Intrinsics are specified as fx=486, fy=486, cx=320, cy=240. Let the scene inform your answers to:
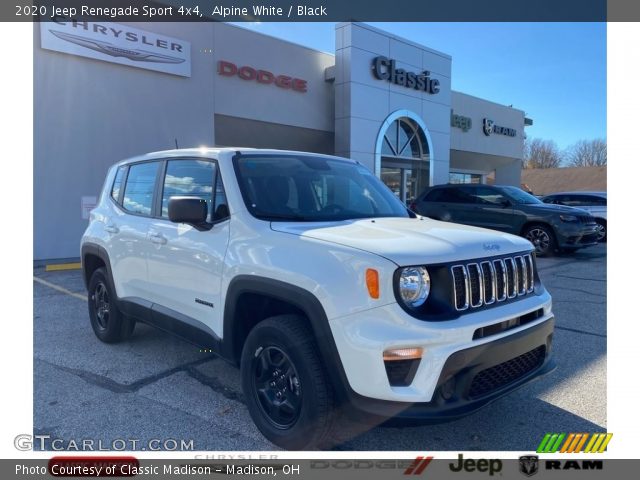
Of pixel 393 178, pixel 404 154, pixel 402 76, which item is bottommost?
pixel 393 178

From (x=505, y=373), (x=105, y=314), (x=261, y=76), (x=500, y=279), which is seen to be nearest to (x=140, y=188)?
(x=105, y=314)

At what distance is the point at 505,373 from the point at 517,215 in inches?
367

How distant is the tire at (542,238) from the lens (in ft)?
36.7

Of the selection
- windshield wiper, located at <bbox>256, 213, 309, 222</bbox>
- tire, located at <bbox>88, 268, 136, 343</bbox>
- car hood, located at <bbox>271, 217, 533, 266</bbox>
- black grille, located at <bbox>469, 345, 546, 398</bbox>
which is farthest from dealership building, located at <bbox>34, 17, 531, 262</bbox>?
black grille, located at <bbox>469, 345, 546, 398</bbox>

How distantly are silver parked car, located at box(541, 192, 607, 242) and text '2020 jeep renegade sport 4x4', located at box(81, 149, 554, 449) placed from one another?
13273 millimetres

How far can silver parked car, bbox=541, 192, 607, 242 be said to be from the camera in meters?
15.0

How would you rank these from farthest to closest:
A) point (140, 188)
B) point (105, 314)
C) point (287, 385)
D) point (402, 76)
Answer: point (402, 76) < point (105, 314) < point (140, 188) < point (287, 385)

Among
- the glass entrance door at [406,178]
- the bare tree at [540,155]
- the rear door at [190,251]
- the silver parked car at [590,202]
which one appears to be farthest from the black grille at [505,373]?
the bare tree at [540,155]

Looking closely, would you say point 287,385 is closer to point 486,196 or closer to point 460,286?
point 460,286

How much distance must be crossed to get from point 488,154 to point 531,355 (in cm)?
2529

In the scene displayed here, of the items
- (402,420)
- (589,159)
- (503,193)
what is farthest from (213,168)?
(589,159)

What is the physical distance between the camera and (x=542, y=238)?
11305 millimetres

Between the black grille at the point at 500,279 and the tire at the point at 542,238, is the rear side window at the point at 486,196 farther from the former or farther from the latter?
the black grille at the point at 500,279

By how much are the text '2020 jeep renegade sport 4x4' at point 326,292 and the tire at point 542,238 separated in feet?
26.9
